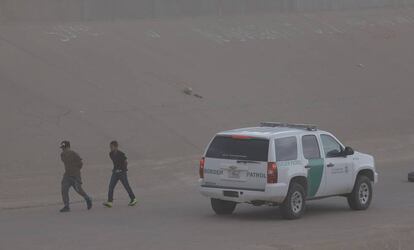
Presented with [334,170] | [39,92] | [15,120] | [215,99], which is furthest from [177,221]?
[215,99]

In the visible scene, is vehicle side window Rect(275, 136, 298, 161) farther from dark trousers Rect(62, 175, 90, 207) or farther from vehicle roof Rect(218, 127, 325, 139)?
dark trousers Rect(62, 175, 90, 207)

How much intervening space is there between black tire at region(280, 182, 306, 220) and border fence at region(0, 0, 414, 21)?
56.7 feet

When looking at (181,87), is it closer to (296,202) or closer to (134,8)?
(134,8)

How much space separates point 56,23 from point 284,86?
791 cm

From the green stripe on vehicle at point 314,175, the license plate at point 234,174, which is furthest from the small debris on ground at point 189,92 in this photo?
the license plate at point 234,174

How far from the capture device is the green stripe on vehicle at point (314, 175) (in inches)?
749

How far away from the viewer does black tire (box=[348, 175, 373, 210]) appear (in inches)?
794

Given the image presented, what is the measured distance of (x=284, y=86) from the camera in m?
34.9

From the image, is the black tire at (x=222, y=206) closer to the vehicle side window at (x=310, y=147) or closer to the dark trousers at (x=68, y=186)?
the vehicle side window at (x=310, y=147)

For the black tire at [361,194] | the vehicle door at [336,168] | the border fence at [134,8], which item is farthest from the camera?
the border fence at [134,8]

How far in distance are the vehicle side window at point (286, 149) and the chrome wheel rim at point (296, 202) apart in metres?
0.65

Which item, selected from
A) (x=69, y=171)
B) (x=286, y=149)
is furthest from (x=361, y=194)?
(x=69, y=171)

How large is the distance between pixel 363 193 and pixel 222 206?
286 centimetres

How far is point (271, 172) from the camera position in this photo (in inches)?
720
